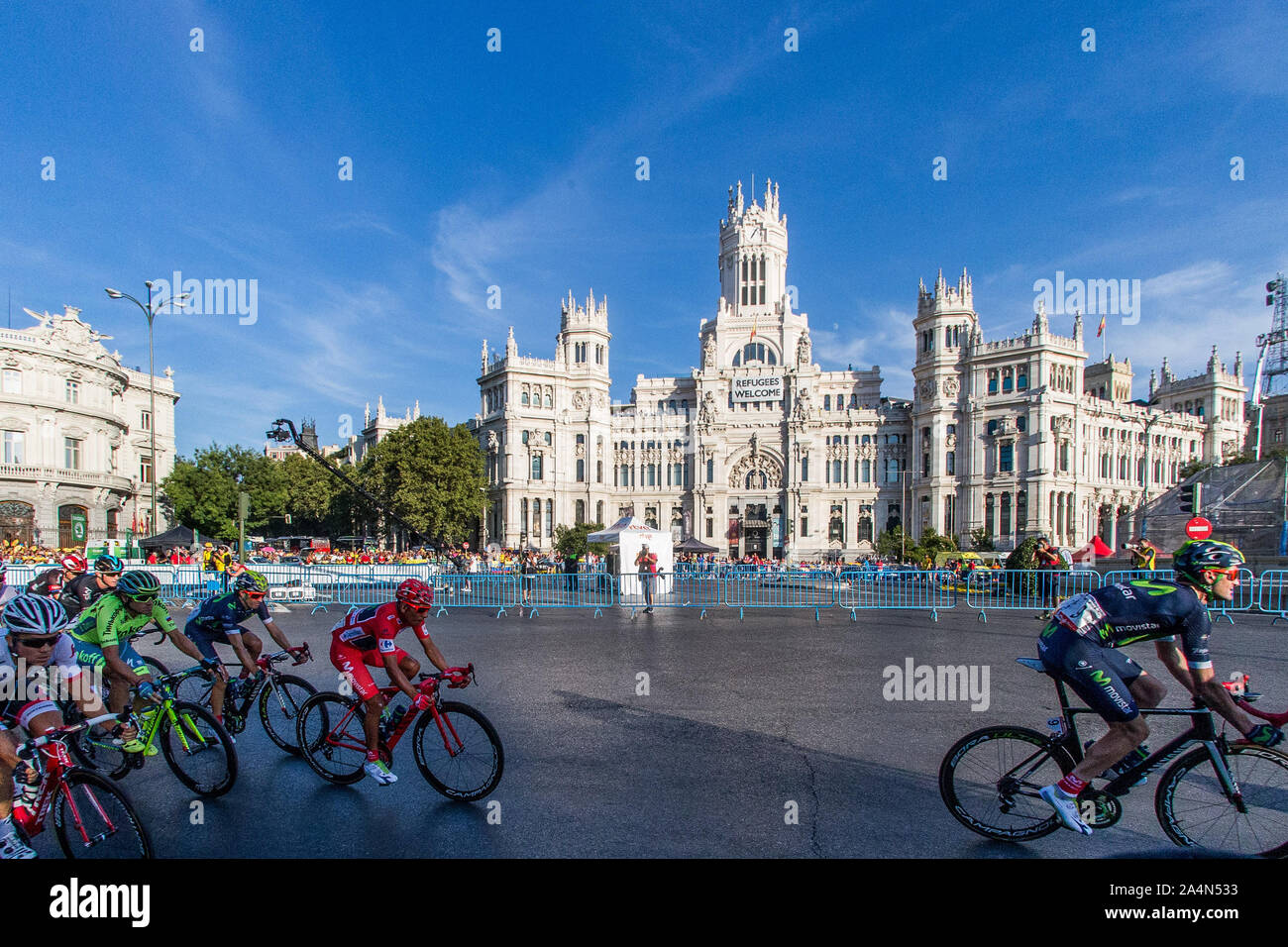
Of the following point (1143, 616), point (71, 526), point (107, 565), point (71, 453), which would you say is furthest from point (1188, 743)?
point (71, 453)

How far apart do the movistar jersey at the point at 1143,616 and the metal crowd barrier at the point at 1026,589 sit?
13.9 m

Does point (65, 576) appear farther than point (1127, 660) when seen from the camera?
Yes

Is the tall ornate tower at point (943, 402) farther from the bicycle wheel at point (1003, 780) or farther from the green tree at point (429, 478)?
the bicycle wheel at point (1003, 780)

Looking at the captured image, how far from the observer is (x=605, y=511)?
67.4 meters

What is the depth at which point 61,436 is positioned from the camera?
1758 inches

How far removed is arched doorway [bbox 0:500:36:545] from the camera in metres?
41.3

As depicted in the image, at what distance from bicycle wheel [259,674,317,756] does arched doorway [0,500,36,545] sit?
47444 millimetres

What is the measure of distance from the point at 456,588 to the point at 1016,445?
162 feet

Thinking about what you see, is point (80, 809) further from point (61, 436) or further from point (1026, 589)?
point (61, 436)

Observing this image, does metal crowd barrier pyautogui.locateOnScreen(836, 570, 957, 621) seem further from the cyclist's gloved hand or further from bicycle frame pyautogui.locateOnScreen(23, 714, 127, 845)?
bicycle frame pyautogui.locateOnScreen(23, 714, 127, 845)

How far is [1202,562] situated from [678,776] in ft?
13.6


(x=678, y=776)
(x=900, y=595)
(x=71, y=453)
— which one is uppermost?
(x=71, y=453)
